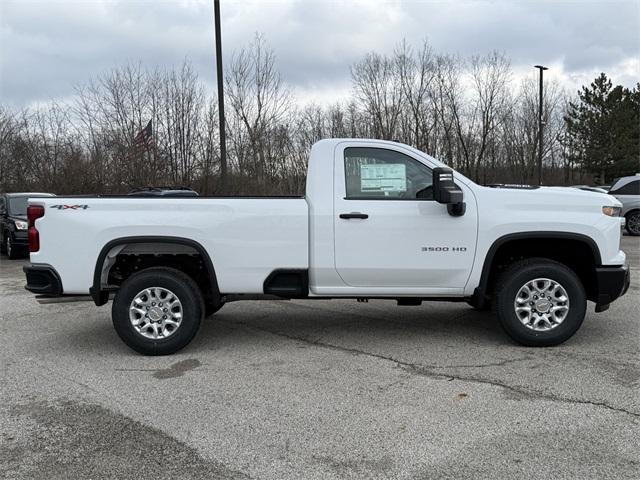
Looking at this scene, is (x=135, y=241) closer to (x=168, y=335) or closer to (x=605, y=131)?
(x=168, y=335)

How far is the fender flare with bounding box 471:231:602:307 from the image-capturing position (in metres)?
5.25

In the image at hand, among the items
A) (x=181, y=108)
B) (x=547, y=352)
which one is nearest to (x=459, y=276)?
(x=547, y=352)

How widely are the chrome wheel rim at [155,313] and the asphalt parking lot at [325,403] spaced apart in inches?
10.9

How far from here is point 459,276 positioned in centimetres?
536

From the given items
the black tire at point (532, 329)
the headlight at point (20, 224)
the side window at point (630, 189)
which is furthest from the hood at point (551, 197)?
the side window at point (630, 189)

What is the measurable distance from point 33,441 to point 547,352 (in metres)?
4.31

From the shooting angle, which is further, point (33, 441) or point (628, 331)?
point (628, 331)

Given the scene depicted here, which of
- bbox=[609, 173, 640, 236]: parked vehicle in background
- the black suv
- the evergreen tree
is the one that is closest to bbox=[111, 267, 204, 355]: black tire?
the black suv

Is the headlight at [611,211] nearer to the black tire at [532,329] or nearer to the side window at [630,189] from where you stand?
the black tire at [532,329]

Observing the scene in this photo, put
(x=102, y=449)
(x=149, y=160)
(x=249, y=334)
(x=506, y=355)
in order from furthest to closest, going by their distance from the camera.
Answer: (x=149, y=160), (x=249, y=334), (x=506, y=355), (x=102, y=449)

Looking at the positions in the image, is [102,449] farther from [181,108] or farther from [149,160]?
[181,108]

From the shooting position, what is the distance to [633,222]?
17.9m

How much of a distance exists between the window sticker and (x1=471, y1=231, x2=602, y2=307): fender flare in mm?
1018

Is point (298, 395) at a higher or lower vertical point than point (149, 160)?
lower
